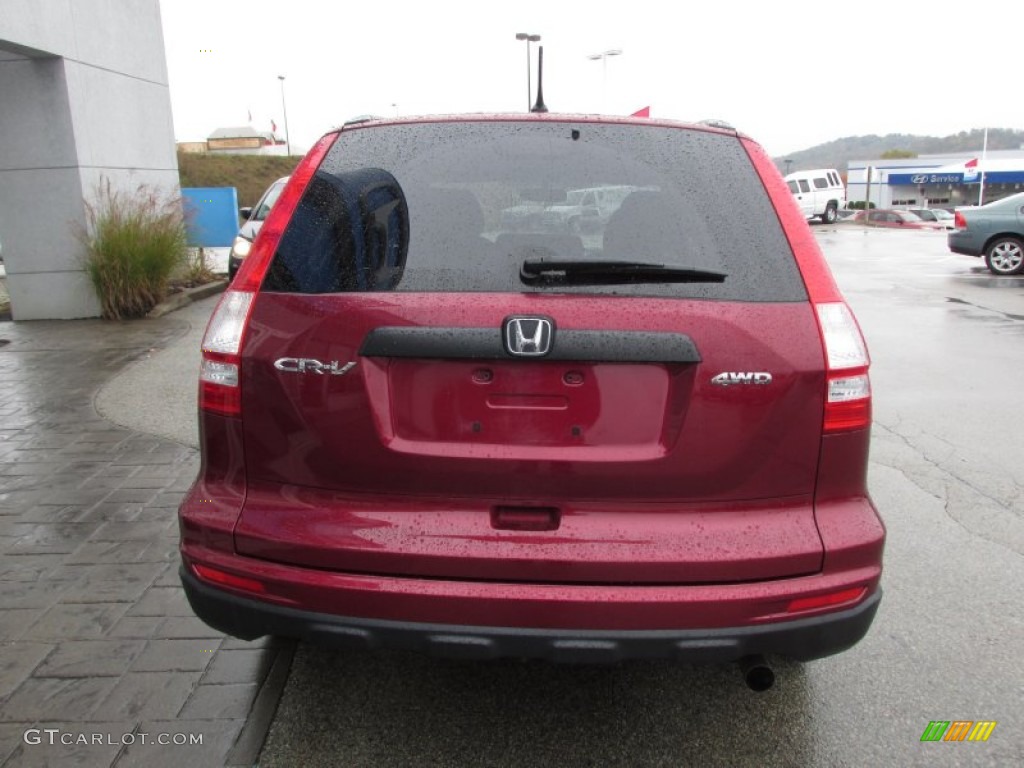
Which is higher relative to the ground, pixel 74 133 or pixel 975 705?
pixel 74 133

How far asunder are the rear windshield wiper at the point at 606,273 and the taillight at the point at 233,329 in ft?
2.43

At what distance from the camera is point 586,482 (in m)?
2.13

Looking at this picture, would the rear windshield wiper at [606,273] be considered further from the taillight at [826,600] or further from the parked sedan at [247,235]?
the parked sedan at [247,235]

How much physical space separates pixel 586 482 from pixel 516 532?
0.73 ft

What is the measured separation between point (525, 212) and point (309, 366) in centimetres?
75

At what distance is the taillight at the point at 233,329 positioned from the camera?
7.39 ft

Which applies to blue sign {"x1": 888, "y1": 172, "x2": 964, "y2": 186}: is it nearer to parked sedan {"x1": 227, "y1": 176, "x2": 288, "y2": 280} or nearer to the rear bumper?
parked sedan {"x1": 227, "y1": 176, "x2": 288, "y2": 280}

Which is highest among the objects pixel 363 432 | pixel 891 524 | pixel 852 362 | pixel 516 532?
pixel 852 362

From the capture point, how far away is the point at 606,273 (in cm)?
218

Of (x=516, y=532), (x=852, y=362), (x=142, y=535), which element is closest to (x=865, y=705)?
(x=852, y=362)

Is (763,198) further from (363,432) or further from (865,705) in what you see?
(865,705)

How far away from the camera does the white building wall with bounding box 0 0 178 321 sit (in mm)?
9055

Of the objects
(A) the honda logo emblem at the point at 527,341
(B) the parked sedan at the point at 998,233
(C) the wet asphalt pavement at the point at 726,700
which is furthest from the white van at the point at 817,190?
(A) the honda logo emblem at the point at 527,341

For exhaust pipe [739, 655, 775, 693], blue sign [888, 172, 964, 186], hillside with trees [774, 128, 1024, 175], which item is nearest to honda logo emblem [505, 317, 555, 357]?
exhaust pipe [739, 655, 775, 693]
